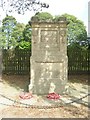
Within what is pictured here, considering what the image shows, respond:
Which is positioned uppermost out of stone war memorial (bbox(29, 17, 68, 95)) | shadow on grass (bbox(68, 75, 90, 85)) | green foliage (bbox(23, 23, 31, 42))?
green foliage (bbox(23, 23, 31, 42))

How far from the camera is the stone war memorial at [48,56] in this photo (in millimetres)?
9406

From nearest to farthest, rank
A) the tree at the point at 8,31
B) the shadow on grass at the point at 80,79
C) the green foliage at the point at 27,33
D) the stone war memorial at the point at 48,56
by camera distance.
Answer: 1. the stone war memorial at the point at 48,56
2. the shadow on grass at the point at 80,79
3. the green foliage at the point at 27,33
4. the tree at the point at 8,31

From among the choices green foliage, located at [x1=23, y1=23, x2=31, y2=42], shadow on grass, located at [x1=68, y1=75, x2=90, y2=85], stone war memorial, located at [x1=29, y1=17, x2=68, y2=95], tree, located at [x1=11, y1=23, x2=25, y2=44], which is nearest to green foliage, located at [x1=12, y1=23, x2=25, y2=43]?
tree, located at [x1=11, y1=23, x2=25, y2=44]

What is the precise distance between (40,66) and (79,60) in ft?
19.6

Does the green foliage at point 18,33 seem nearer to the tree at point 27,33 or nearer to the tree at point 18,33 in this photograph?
the tree at point 18,33

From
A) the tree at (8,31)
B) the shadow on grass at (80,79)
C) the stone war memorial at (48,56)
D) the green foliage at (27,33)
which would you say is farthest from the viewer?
the tree at (8,31)

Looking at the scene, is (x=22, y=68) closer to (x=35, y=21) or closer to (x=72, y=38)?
(x=35, y=21)

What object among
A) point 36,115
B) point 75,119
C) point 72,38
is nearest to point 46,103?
point 36,115

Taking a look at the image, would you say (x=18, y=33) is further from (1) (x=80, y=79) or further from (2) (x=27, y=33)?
(1) (x=80, y=79)

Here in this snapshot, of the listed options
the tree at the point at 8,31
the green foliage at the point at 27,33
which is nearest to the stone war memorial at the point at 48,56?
the green foliage at the point at 27,33

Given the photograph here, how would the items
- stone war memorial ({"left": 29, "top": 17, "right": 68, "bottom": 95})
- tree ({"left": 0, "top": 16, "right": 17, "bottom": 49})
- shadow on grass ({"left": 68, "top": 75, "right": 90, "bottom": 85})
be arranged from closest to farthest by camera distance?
1. stone war memorial ({"left": 29, "top": 17, "right": 68, "bottom": 95})
2. shadow on grass ({"left": 68, "top": 75, "right": 90, "bottom": 85})
3. tree ({"left": 0, "top": 16, "right": 17, "bottom": 49})

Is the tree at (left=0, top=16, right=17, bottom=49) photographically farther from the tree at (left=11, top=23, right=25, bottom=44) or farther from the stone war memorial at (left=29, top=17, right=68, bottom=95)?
the stone war memorial at (left=29, top=17, right=68, bottom=95)

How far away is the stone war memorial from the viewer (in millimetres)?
9406

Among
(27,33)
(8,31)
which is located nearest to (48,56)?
(27,33)
